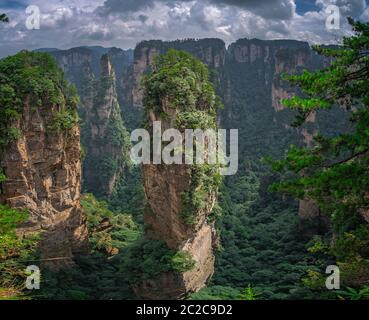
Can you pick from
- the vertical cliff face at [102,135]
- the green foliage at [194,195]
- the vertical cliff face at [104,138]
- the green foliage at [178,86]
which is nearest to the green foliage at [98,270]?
the green foliage at [194,195]

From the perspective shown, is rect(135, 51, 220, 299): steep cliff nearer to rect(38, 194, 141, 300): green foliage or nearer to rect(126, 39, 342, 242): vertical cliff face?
rect(38, 194, 141, 300): green foliage

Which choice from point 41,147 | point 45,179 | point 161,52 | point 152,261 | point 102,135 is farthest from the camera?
point 161,52

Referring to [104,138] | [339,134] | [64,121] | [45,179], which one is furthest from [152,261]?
[104,138]

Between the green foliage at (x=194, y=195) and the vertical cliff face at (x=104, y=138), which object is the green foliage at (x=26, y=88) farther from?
the vertical cliff face at (x=104, y=138)

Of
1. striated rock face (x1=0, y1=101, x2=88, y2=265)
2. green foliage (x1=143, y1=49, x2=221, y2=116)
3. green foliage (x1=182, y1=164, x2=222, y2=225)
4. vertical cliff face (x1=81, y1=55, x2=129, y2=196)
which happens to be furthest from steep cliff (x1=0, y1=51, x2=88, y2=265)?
vertical cliff face (x1=81, y1=55, x2=129, y2=196)

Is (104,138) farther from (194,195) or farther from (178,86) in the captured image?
(194,195)

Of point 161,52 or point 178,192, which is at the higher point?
point 161,52
